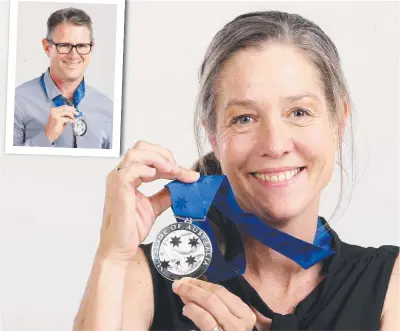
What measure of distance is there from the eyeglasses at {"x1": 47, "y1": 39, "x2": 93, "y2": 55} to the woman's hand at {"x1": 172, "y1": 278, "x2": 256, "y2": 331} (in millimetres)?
941

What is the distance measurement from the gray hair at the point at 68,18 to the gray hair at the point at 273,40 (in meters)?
0.58

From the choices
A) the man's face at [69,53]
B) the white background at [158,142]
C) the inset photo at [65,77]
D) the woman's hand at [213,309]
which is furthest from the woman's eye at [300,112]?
the man's face at [69,53]

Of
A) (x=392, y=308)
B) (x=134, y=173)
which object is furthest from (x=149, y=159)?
(x=392, y=308)

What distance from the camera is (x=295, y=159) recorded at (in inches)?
55.5

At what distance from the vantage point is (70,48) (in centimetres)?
195

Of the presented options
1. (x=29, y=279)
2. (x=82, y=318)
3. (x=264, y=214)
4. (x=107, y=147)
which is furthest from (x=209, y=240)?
(x=29, y=279)

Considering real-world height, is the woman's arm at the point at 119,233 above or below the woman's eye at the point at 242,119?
below

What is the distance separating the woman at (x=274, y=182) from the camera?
1.33 metres

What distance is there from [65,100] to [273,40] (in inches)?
29.7

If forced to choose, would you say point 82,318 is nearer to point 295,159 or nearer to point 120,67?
point 295,159

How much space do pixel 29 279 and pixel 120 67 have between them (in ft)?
2.25

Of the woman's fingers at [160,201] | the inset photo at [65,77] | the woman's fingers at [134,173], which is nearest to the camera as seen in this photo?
the woman's fingers at [134,173]

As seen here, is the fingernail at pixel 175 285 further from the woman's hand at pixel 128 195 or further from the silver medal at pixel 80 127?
the silver medal at pixel 80 127

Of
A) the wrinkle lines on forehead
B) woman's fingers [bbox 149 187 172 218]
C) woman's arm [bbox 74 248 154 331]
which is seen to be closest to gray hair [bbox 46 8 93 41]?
the wrinkle lines on forehead
